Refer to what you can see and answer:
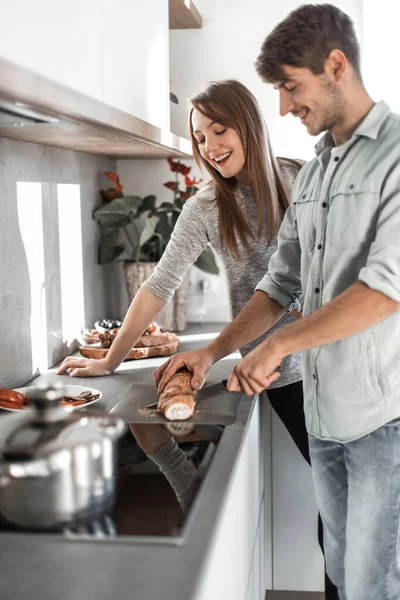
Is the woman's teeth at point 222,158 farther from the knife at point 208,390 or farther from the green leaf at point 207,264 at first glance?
the green leaf at point 207,264

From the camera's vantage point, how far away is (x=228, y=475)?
1273mm

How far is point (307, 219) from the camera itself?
4.89 feet

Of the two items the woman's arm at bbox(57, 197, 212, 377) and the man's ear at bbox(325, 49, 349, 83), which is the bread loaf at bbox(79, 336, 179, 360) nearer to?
the woman's arm at bbox(57, 197, 212, 377)

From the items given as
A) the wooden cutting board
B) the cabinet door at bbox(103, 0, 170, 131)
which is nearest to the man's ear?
the cabinet door at bbox(103, 0, 170, 131)

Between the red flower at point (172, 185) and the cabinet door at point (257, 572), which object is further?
the red flower at point (172, 185)

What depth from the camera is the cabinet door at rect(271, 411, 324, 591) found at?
7.08 feet

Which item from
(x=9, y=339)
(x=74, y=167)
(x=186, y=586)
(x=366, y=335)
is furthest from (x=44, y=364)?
(x=186, y=586)

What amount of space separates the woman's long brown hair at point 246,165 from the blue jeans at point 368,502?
60cm

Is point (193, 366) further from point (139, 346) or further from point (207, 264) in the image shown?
point (207, 264)

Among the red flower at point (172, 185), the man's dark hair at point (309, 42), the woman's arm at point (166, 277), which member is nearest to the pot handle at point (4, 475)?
the man's dark hair at point (309, 42)

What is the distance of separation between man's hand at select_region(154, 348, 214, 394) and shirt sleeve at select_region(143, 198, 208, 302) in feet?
0.88

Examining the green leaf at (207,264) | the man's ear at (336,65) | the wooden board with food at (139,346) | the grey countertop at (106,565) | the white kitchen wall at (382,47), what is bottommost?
the grey countertop at (106,565)

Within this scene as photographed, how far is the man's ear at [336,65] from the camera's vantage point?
131cm

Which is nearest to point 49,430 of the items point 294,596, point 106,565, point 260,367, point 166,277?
point 106,565
